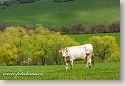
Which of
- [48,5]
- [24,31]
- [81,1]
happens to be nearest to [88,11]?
[81,1]

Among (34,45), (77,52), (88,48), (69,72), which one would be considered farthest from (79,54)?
(34,45)

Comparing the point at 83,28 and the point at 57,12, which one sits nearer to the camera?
the point at 83,28

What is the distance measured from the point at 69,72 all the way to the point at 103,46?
30.7 inches

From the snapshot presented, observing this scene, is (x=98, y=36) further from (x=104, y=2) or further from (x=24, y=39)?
(x=24, y=39)

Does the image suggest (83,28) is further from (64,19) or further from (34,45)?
(34,45)

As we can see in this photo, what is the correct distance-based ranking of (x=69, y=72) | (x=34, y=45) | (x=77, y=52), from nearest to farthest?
1. (x=69, y=72)
2. (x=77, y=52)
3. (x=34, y=45)

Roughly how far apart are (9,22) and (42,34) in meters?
0.67

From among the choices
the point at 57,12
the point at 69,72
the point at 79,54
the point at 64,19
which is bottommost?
the point at 69,72

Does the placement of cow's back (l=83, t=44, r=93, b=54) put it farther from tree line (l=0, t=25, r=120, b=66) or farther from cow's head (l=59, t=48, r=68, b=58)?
cow's head (l=59, t=48, r=68, b=58)

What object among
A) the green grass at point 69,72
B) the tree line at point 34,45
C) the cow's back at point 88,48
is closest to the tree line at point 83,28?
the tree line at point 34,45

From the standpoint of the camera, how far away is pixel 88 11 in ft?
26.3

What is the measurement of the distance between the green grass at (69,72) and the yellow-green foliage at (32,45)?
0.45 ft

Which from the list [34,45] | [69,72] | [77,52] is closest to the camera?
[69,72]

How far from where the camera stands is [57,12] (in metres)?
8.12
